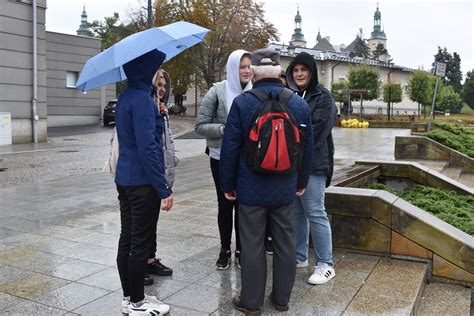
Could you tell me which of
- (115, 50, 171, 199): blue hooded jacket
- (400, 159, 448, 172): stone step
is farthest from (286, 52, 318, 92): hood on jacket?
(400, 159, 448, 172): stone step

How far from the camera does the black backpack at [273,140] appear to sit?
3.30 metres

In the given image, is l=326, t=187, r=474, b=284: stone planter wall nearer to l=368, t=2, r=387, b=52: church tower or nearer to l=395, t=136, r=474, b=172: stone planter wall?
l=395, t=136, r=474, b=172: stone planter wall

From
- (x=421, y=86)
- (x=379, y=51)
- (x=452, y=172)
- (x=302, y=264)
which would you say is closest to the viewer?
(x=302, y=264)

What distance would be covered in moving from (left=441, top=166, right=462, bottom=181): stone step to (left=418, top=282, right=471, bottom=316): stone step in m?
7.40

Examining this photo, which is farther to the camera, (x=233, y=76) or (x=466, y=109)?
(x=466, y=109)

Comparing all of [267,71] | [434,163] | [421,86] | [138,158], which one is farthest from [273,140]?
[421,86]

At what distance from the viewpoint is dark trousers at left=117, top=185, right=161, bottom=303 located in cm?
339

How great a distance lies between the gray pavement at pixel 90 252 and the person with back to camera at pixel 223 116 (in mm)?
334

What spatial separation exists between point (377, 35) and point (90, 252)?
12745 centimetres

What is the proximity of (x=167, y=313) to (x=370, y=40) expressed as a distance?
130 meters

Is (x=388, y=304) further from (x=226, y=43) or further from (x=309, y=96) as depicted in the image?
(x=226, y=43)

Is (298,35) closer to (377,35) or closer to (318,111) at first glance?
(377,35)

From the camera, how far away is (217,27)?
40719mm

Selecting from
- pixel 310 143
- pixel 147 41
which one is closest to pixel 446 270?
pixel 310 143
